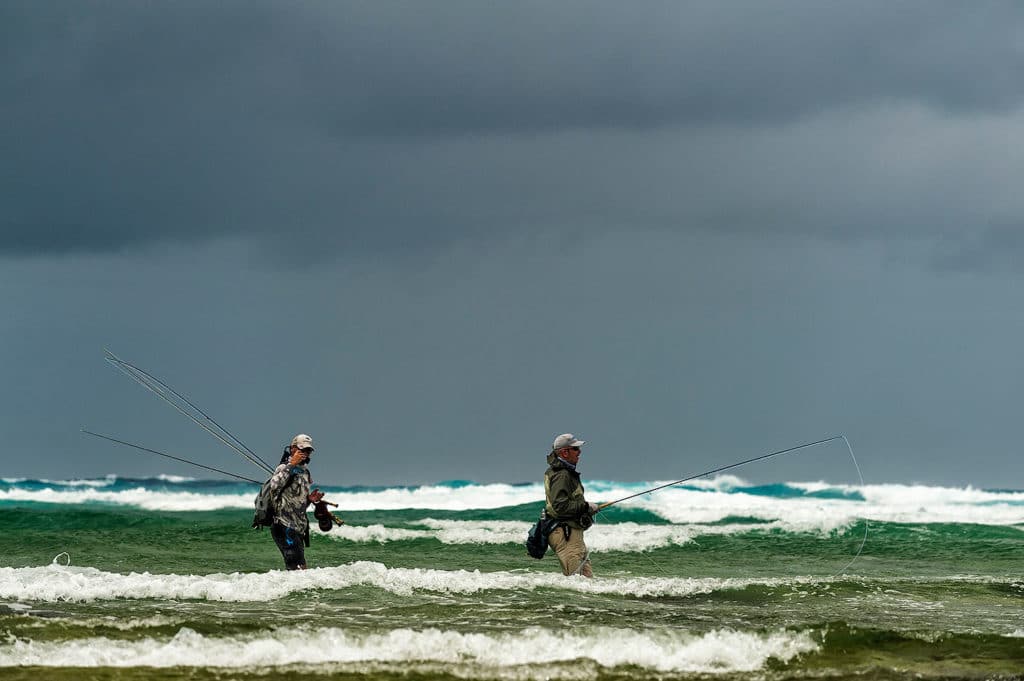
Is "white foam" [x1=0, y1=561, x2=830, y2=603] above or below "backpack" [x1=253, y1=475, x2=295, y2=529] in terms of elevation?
below

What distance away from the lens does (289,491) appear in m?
12.2

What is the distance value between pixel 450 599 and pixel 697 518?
931 inches

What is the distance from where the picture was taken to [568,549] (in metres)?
13.0

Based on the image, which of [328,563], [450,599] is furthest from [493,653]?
[328,563]

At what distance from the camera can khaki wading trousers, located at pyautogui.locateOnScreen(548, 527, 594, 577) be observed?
1284cm

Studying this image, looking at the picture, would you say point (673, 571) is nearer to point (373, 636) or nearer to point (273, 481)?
point (273, 481)

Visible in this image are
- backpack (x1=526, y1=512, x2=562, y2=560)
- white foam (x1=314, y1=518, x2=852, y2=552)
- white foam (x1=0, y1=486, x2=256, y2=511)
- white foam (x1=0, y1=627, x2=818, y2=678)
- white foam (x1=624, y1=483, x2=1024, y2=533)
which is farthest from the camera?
white foam (x1=0, y1=486, x2=256, y2=511)

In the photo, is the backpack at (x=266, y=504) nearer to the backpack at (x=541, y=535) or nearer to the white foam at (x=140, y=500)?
the backpack at (x=541, y=535)

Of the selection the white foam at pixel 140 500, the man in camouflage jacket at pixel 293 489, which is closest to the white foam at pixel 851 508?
Answer: the white foam at pixel 140 500

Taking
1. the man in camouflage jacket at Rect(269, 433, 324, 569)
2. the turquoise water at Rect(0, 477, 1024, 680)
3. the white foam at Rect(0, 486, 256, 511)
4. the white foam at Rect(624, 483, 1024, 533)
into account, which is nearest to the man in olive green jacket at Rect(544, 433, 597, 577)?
the turquoise water at Rect(0, 477, 1024, 680)

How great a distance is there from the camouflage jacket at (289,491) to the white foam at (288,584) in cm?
77

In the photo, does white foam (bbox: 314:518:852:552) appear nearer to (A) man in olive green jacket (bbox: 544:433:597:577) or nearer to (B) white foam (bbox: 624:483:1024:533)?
(B) white foam (bbox: 624:483:1024:533)

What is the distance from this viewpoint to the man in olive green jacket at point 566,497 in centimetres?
1245

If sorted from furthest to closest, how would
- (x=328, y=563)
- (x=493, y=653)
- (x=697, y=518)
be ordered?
(x=697, y=518)
(x=328, y=563)
(x=493, y=653)
